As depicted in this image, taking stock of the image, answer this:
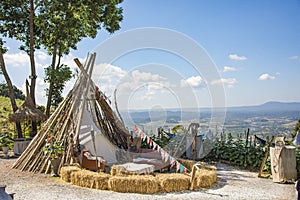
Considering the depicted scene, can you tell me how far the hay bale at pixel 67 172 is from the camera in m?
6.99

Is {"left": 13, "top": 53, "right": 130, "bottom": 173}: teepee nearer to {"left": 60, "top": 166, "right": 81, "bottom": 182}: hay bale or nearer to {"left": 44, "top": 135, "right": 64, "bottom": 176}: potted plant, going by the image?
{"left": 44, "top": 135, "right": 64, "bottom": 176}: potted plant

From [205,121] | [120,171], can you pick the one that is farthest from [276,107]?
[120,171]

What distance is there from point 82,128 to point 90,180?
270 centimetres

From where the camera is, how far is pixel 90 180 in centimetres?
651

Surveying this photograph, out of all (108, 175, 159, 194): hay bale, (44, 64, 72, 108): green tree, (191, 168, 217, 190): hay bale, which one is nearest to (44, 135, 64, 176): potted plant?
(108, 175, 159, 194): hay bale

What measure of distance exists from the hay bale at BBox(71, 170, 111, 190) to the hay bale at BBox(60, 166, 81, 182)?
0.23 meters

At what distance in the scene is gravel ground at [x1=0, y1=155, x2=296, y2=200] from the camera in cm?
597

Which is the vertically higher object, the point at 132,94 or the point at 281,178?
the point at 132,94

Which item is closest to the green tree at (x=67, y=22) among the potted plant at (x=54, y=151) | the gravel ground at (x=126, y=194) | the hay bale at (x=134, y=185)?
the potted plant at (x=54, y=151)

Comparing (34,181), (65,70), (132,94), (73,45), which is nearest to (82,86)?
(132,94)

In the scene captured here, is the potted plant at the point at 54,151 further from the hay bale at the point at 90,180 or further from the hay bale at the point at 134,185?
Result: the hay bale at the point at 134,185

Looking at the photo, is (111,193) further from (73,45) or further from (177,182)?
(73,45)

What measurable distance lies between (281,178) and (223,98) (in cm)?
255

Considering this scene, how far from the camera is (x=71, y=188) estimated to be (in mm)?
6477
